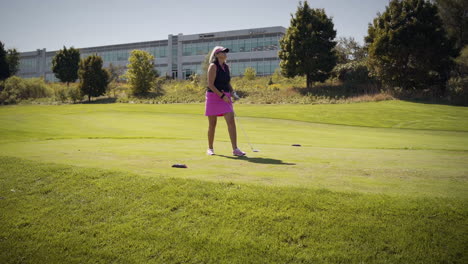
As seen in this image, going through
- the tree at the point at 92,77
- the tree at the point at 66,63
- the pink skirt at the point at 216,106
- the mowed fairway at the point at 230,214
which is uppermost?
the tree at the point at 66,63

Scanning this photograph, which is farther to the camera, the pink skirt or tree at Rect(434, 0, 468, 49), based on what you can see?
tree at Rect(434, 0, 468, 49)

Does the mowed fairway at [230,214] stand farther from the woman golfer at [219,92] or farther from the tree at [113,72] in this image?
the tree at [113,72]

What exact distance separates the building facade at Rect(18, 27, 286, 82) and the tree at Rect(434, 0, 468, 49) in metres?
39.6

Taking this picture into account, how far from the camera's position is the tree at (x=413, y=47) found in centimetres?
3500

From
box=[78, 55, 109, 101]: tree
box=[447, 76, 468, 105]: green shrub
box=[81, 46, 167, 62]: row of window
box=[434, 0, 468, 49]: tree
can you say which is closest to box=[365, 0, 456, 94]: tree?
box=[447, 76, 468, 105]: green shrub

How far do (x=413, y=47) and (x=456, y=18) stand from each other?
34.1 ft

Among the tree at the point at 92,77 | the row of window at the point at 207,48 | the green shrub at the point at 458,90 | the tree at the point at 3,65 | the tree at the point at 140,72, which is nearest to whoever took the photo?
the green shrub at the point at 458,90

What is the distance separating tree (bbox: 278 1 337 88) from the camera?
141 ft

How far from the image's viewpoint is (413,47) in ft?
115

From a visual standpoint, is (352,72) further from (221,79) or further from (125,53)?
(125,53)

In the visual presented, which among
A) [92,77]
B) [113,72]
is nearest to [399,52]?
[92,77]

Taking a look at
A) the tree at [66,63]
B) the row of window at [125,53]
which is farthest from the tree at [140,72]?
the row of window at [125,53]

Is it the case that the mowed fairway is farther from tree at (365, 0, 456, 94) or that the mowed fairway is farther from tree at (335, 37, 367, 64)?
tree at (335, 37, 367, 64)

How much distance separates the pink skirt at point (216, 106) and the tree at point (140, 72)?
169 feet
